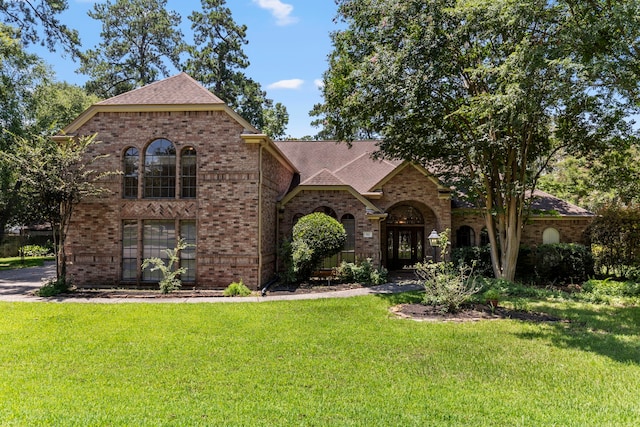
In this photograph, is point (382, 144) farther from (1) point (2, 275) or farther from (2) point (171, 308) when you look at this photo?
(1) point (2, 275)

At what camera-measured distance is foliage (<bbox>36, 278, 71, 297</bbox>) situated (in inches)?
487

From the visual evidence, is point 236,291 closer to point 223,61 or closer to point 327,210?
point 327,210

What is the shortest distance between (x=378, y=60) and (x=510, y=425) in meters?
11.2

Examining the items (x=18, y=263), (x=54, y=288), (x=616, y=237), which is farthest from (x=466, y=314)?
(x=18, y=263)

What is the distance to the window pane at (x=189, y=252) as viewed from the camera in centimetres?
1382

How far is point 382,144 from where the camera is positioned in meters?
15.2

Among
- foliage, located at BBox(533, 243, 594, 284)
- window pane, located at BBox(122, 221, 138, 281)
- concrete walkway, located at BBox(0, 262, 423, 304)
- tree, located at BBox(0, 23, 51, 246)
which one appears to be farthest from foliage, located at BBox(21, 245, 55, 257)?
foliage, located at BBox(533, 243, 594, 284)

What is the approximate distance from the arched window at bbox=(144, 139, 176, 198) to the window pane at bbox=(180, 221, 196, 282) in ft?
4.11

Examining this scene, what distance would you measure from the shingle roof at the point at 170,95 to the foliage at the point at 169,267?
16.2ft

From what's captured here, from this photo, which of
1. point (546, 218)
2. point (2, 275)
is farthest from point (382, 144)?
point (2, 275)

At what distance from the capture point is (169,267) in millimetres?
13148

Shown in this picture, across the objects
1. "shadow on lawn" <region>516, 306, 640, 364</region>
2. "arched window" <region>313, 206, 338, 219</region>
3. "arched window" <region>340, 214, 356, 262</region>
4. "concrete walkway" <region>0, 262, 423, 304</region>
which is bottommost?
"shadow on lawn" <region>516, 306, 640, 364</region>

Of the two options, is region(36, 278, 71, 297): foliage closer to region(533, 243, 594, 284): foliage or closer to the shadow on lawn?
the shadow on lawn

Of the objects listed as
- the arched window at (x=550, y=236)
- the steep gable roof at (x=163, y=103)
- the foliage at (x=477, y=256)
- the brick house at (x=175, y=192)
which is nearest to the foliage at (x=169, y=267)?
the brick house at (x=175, y=192)
